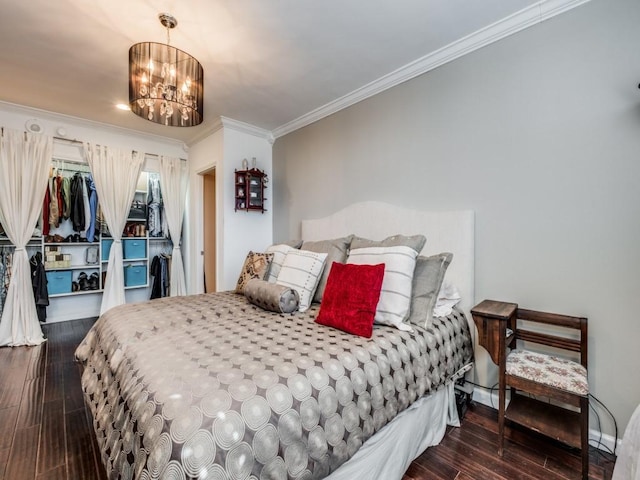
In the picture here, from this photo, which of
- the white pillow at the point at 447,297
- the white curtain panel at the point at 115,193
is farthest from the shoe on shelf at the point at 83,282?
the white pillow at the point at 447,297

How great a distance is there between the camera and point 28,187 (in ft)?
10.8

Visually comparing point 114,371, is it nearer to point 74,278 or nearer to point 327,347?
point 327,347

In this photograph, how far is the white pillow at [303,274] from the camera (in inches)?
83.7

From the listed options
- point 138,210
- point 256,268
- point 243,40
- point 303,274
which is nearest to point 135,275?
point 138,210

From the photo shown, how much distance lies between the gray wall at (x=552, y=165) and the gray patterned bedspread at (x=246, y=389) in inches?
28.0

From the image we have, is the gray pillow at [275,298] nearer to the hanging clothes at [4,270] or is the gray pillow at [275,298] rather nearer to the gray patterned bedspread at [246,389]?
the gray patterned bedspread at [246,389]

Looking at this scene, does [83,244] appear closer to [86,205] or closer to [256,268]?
[86,205]

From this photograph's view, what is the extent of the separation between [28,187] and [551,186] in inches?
197

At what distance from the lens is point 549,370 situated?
152cm

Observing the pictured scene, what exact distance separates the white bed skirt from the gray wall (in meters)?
0.81

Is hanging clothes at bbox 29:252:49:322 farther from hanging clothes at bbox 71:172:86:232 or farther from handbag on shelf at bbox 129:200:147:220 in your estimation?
handbag on shelf at bbox 129:200:147:220

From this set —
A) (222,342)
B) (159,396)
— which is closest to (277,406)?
(159,396)

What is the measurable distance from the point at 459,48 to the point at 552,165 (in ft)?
3.60

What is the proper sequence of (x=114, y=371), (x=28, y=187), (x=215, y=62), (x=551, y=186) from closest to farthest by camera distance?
(x=114, y=371) < (x=551, y=186) < (x=215, y=62) < (x=28, y=187)
